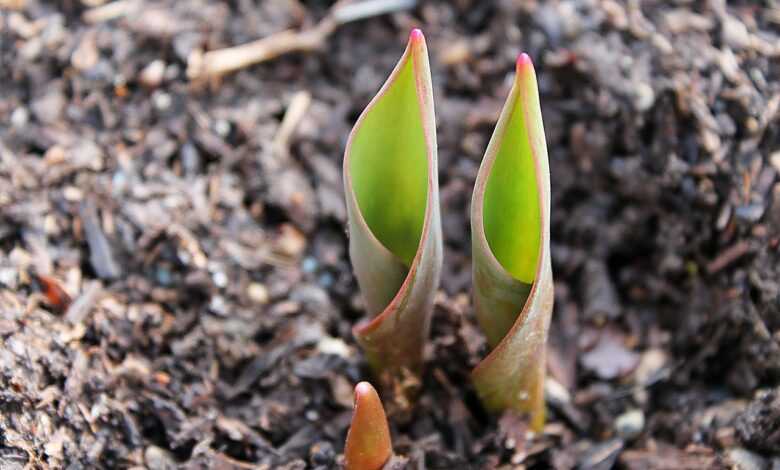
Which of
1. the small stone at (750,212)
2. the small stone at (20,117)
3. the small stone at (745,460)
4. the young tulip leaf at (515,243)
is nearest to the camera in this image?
the young tulip leaf at (515,243)

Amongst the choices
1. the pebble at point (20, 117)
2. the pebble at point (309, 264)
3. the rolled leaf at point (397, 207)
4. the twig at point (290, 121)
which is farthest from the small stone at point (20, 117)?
the rolled leaf at point (397, 207)

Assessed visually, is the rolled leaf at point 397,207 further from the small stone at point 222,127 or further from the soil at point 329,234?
the small stone at point 222,127

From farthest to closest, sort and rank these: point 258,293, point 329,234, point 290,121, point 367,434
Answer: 1. point 290,121
2. point 329,234
3. point 258,293
4. point 367,434

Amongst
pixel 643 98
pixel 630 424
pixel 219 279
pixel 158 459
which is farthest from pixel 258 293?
pixel 643 98

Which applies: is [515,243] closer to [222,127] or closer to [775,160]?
[775,160]

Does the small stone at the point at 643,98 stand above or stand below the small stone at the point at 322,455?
above

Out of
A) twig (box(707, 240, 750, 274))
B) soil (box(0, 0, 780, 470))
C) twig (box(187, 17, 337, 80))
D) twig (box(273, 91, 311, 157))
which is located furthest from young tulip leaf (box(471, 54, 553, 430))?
twig (box(187, 17, 337, 80))
